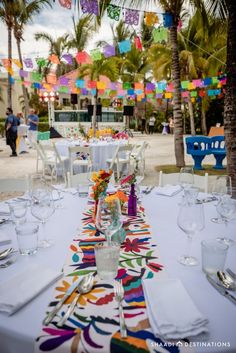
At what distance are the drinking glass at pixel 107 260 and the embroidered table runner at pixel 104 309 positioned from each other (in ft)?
0.11

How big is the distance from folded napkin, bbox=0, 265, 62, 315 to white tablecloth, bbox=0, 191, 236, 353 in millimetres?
24

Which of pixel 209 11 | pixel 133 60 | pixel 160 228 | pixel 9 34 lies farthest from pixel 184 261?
pixel 133 60

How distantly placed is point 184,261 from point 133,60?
22.3 meters

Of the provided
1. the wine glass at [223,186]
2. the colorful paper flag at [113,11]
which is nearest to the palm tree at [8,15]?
the colorful paper flag at [113,11]

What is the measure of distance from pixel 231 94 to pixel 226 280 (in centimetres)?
360

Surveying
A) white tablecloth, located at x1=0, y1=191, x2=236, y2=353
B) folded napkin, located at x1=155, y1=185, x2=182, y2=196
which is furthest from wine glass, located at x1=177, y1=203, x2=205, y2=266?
folded napkin, located at x1=155, y1=185, x2=182, y2=196

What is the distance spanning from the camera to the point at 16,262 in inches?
50.7

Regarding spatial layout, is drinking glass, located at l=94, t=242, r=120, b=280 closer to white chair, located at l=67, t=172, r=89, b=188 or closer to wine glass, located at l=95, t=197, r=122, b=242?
wine glass, located at l=95, t=197, r=122, b=242

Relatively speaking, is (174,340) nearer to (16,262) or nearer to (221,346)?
(221,346)

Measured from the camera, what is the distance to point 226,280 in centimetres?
109

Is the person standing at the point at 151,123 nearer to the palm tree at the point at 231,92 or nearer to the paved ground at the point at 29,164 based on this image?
the paved ground at the point at 29,164

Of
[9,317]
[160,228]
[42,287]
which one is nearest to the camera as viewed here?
[9,317]

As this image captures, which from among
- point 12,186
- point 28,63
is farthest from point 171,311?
point 28,63

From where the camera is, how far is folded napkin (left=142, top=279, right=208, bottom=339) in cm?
83
